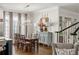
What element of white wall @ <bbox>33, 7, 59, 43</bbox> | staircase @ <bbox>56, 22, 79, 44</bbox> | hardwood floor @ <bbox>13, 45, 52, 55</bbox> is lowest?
hardwood floor @ <bbox>13, 45, 52, 55</bbox>

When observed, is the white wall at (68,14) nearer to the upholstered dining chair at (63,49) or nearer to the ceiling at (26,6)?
the ceiling at (26,6)

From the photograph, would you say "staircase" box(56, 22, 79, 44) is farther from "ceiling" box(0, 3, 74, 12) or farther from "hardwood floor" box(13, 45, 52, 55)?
"ceiling" box(0, 3, 74, 12)

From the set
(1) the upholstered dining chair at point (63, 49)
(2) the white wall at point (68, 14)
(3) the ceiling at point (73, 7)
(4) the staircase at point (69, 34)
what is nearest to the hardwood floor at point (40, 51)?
(1) the upholstered dining chair at point (63, 49)

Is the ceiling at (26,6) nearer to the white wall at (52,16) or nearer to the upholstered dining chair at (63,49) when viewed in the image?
the white wall at (52,16)

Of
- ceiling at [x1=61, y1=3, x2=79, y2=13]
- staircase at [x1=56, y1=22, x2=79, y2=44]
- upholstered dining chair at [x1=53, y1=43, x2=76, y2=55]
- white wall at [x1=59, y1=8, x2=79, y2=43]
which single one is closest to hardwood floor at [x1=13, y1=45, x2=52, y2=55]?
upholstered dining chair at [x1=53, y1=43, x2=76, y2=55]

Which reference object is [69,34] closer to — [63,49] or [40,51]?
[63,49]

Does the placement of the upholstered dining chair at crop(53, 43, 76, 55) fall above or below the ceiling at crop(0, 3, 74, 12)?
below

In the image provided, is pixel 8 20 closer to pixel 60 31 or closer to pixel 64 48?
pixel 60 31

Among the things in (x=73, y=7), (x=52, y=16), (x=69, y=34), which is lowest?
(x=69, y=34)

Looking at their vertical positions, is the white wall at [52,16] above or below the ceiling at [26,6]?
below

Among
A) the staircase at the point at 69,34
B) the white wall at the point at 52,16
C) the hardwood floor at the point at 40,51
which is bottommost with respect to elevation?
the hardwood floor at the point at 40,51

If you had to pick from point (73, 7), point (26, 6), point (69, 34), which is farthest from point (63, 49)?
point (26, 6)

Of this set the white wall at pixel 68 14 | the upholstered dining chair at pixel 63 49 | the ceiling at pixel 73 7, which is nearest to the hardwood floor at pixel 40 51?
the upholstered dining chair at pixel 63 49

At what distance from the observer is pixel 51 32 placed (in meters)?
1.93
